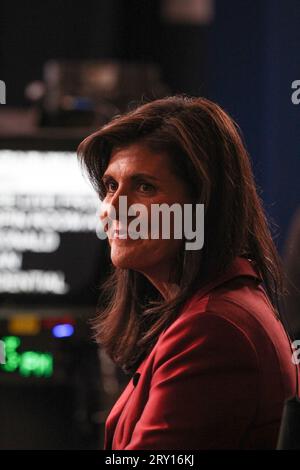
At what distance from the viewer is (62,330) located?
11.1 feet

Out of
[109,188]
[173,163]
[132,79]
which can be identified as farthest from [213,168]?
[132,79]

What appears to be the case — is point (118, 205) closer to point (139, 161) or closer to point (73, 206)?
point (139, 161)

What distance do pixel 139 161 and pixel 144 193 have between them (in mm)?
43

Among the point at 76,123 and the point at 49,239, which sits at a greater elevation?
the point at 76,123

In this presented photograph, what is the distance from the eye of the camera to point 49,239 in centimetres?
333

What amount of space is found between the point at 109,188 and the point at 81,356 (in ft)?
7.05

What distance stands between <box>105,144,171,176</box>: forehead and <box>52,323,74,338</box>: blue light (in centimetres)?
204

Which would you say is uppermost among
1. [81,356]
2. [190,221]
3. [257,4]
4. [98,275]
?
[257,4]

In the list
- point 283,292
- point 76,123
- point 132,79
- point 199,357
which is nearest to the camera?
point 199,357

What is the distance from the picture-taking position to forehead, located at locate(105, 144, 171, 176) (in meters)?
1.33

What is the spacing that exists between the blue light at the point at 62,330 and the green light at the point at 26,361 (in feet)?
0.26

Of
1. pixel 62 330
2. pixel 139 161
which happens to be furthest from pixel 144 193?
pixel 62 330

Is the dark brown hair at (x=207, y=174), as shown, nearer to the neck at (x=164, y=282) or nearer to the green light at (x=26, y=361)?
the neck at (x=164, y=282)

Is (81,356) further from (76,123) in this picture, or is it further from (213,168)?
(213,168)
